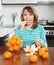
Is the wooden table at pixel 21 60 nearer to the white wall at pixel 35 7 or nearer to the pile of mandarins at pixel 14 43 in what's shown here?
the pile of mandarins at pixel 14 43

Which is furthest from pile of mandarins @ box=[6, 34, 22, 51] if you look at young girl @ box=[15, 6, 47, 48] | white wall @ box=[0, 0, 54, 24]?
white wall @ box=[0, 0, 54, 24]

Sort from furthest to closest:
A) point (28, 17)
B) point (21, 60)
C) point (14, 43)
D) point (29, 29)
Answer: point (29, 29), point (28, 17), point (14, 43), point (21, 60)

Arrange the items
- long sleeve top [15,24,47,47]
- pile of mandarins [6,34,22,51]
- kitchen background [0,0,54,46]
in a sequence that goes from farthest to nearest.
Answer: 1. kitchen background [0,0,54,46]
2. long sleeve top [15,24,47,47]
3. pile of mandarins [6,34,22,51]

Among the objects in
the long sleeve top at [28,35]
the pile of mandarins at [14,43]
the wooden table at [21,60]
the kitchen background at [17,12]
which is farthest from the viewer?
the kitchen background at [17,12]

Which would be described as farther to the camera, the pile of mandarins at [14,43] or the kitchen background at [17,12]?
the kitchen background at [17,12]

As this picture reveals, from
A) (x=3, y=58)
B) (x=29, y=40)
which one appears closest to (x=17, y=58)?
(x=3, y=58)

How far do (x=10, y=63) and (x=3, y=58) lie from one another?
169 millimetres

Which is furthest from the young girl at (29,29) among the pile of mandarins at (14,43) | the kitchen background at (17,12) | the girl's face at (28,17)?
the kitchen background at (17,12)

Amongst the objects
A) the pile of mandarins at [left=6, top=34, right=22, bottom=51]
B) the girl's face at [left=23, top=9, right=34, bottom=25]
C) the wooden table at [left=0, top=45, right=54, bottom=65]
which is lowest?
the wooden table at [left=0, top=45, right=54, bottom=65]

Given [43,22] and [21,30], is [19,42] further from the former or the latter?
[43,22]

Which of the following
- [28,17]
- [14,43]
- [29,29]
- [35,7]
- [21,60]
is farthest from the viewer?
[35,7]

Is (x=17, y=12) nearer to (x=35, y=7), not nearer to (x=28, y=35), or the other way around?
(x=35, y=7)

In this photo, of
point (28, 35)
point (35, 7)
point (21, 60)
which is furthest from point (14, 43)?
point (35, 7)

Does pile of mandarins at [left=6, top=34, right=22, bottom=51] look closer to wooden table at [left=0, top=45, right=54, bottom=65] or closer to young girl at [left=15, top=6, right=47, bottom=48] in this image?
wooden table at [left=0, top=45, right=54, bottom=65]
